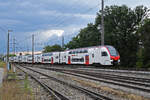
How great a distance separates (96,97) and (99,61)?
2294 centimetres

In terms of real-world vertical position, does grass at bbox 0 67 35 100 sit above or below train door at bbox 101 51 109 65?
below

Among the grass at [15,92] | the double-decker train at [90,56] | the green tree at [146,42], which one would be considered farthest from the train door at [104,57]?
the grass at [15,92]

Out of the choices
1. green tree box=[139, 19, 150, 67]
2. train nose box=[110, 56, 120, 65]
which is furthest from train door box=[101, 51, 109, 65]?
green tree box=[139, 19, 150, 67]

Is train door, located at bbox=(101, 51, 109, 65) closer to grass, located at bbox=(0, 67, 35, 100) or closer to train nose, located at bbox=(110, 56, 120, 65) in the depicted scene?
train nose, located at bbox=(110, 56, 120, 65)

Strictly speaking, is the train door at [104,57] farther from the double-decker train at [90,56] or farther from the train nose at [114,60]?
the train nose at [114,60]

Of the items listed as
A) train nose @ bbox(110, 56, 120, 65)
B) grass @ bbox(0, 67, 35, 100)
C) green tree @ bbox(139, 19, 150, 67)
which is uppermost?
green tree @ bbox(139, 19, 150, 67)

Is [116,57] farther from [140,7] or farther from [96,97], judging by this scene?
[140,7]

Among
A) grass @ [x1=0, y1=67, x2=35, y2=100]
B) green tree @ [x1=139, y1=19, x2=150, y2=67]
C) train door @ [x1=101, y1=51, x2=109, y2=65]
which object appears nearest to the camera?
grass @ [x1=0, y1=67, x2=35, y2=100]

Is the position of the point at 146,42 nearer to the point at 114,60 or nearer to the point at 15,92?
the point at 114,60

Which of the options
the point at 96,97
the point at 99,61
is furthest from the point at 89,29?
the point at 96,97

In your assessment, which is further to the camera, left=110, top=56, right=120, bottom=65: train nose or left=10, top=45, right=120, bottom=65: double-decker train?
left=10, top=45, right=120, bottom=65: double-decker train

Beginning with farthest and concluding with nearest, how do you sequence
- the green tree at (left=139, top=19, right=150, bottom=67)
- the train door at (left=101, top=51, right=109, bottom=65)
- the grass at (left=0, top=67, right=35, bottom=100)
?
the green tree at (left=139, top=19, right=150, bottom=67), the train door at (left=101, top=51, right=109, bottom=65), the grass at (left=0, top=67, right=35, bottom=100)

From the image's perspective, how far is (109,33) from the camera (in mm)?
54531

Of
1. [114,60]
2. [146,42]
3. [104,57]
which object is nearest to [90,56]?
[104,57]
